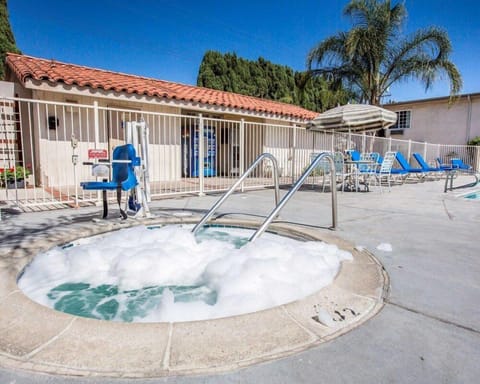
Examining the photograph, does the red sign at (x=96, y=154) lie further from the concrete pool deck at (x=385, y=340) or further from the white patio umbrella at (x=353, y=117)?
the white patio umbrella at (x=353, y=117)

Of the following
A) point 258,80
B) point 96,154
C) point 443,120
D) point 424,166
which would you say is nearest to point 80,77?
point 96,154

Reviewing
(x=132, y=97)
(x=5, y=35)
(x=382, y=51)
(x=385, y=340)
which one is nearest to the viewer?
(x=385, y=340)

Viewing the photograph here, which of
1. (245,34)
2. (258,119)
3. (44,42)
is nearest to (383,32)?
(258,119)

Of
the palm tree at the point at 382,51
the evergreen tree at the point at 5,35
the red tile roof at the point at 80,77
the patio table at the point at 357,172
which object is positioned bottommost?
the patio table at the point at 357,172

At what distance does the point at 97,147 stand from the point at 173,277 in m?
3.43

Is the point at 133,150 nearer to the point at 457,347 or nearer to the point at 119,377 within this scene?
the point at 119,377

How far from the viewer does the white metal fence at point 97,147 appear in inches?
235

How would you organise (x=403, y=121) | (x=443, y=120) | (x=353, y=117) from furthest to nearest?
(x=403, y=121), (x=443, y=120), (x=353, y=117)

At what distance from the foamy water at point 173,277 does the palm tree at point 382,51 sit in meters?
11.9

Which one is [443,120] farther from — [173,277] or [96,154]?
[173,277]

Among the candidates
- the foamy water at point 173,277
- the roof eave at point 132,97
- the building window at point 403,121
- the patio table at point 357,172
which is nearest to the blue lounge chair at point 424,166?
the patio table at point 357,172

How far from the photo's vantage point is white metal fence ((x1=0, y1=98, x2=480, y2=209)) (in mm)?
5962

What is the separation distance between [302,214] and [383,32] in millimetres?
10992

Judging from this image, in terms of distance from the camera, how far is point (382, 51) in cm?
1226
